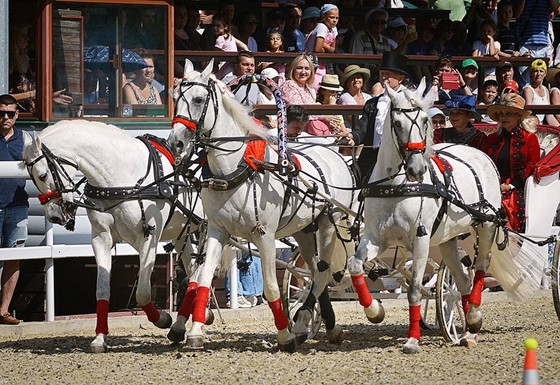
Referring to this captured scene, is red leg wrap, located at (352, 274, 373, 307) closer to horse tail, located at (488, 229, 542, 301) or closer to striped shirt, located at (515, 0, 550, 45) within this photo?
horse tail, located at (488, 229, 542, 301)

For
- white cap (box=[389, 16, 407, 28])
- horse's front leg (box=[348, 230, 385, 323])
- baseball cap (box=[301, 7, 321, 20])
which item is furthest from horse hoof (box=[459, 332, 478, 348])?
white cap (box=[389, 16, 407, 28])

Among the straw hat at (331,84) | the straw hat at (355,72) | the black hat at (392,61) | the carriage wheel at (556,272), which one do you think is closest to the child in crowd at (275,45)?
the straw hat at (355,72)

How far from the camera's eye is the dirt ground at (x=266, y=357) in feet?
24.4

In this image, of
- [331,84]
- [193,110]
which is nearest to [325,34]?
[331,84]

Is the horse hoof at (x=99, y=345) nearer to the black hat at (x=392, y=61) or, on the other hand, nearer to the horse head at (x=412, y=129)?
the horse head at (x=412, y=129)

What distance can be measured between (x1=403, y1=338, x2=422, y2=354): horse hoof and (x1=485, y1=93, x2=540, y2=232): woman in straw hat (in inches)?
87.1

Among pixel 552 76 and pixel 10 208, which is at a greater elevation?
pixel 552 76

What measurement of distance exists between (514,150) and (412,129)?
233 cm

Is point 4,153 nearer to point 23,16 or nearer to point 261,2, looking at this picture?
point 23,16

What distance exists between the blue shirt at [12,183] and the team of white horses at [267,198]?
177 cm

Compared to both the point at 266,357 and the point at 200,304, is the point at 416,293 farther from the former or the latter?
the point at 200,304

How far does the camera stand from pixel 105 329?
888cm

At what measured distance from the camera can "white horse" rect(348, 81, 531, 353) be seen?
8.13 meters

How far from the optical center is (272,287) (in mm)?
8461
